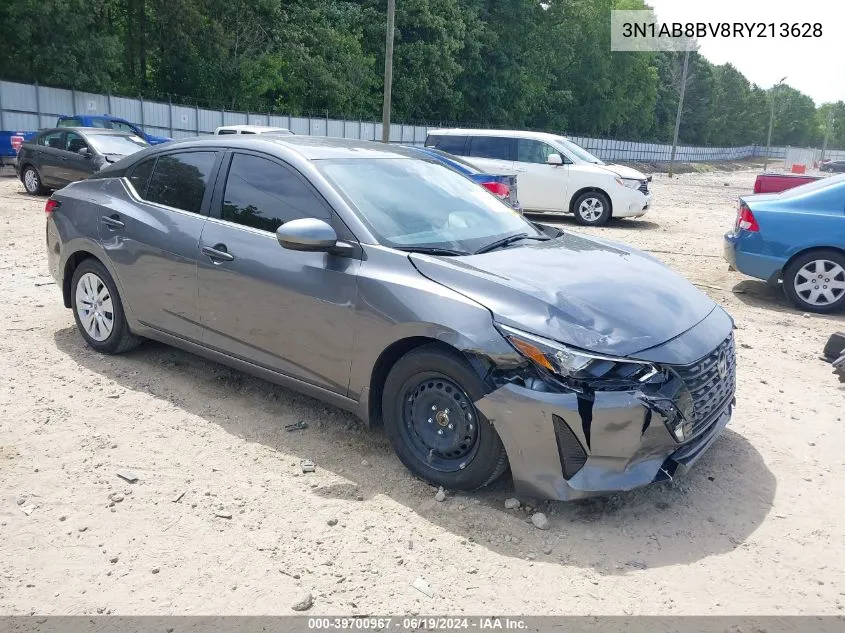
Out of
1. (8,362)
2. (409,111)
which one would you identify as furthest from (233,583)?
(409,111)

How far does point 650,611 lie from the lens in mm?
2881

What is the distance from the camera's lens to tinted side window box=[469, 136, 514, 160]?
51.5 feet

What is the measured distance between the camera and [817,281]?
26.4ft

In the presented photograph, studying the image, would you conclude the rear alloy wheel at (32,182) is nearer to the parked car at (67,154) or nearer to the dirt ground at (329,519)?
the parked car at (67,154)

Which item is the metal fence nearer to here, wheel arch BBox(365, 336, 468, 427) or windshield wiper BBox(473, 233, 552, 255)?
windshield wiper BBox(473, 233, 552, 255)

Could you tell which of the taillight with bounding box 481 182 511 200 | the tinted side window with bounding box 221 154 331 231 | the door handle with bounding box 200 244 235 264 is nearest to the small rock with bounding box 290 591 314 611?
the tinted side window with bounding box 221 154 331 231

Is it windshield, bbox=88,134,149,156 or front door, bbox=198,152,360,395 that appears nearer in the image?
front door, bbox=198,152,360,395

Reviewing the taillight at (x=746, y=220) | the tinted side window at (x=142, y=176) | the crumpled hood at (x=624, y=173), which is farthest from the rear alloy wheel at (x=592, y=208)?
the tinted side window at (x=142, y=176)

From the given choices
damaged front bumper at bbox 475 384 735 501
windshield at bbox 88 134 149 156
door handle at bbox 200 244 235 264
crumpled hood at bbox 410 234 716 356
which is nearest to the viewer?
damaged front bumper at bbox 475 384 735 501

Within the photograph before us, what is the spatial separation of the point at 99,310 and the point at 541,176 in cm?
1154

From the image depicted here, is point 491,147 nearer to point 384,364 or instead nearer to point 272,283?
Answer: point 272,283

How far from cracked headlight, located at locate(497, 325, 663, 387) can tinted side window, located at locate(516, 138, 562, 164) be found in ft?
41.5

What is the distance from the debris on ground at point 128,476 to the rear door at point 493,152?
1256 cm

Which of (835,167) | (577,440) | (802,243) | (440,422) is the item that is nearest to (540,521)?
(577,440)
